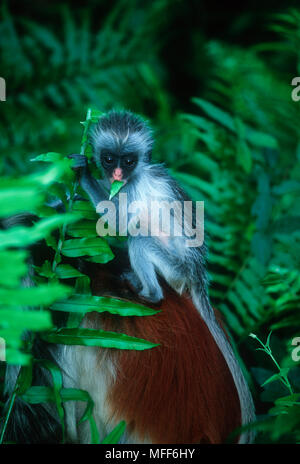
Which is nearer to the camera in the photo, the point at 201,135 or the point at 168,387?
the point at 168,387

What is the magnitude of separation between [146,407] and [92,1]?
568 cm

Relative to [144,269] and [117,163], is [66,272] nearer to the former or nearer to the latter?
[144,269]

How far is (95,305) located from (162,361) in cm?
45

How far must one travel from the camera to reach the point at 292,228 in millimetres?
3158

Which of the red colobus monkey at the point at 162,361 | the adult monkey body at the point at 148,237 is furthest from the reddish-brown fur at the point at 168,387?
the adult monkey body at the point at 148,237

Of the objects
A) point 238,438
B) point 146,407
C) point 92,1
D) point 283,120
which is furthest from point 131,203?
point 92,1

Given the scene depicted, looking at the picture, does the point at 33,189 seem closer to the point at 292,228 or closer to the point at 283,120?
the point at 292,228

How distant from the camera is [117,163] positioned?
271 cm

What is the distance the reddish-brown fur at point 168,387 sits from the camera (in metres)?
2.19

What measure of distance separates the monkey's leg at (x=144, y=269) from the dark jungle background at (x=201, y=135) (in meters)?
0.41

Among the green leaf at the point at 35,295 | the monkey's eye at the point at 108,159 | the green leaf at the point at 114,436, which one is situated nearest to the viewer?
the green leaf at the point at 35,295

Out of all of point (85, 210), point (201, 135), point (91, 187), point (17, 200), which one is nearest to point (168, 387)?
point (85, 210)

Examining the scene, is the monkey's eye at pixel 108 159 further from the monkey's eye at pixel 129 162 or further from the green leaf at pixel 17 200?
the green leaf at pixel 17 200

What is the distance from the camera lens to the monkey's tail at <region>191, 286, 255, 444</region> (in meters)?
2.38
